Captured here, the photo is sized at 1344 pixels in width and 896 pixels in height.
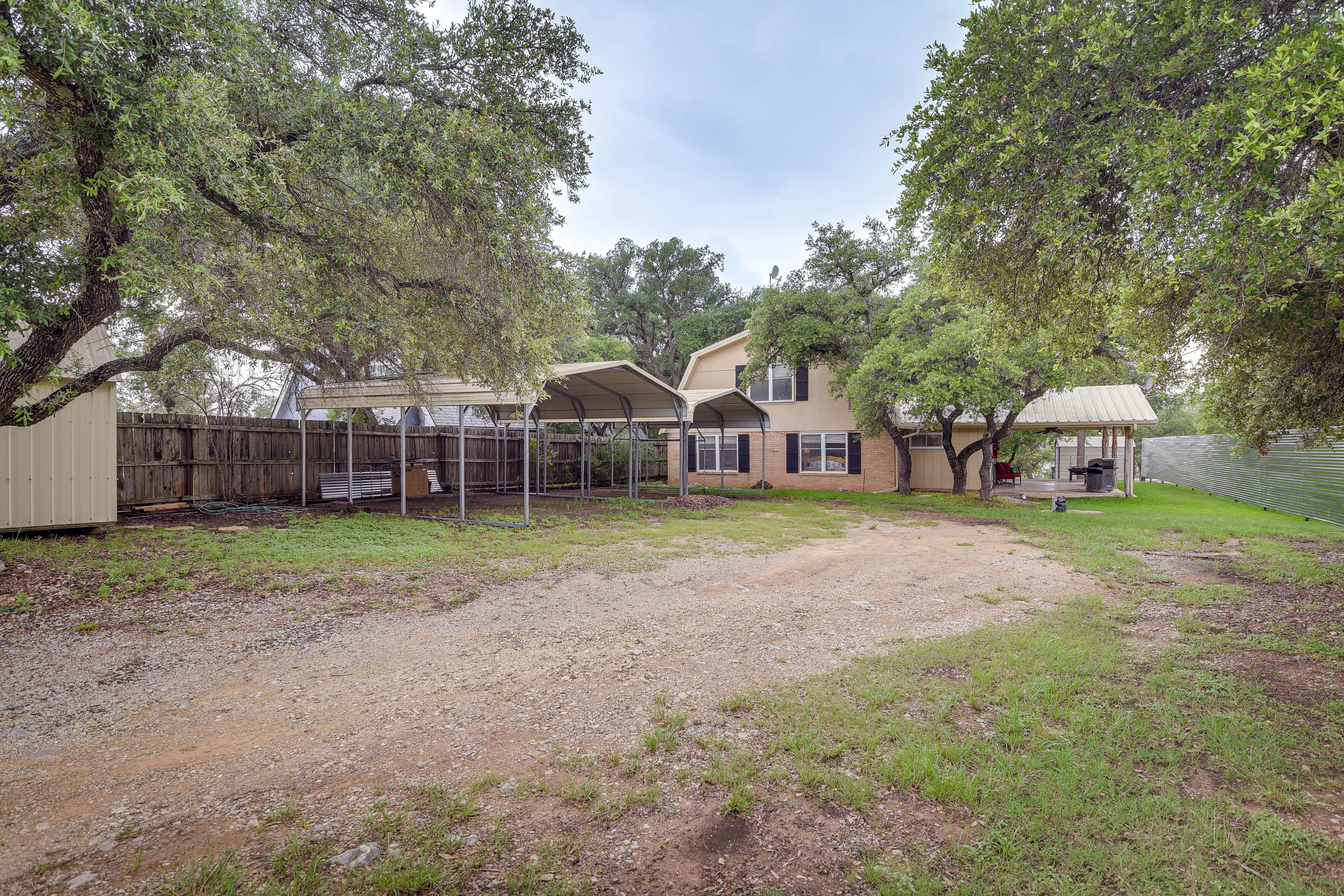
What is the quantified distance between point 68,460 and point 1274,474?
2268 centimetres

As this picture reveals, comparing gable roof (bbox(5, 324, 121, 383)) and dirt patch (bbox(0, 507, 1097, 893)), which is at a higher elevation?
gable roof (bbox(5, 324, 121, 383))

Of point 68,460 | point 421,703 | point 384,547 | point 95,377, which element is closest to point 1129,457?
point 384,547

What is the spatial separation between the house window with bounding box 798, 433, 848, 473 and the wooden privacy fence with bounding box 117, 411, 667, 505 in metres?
9.00

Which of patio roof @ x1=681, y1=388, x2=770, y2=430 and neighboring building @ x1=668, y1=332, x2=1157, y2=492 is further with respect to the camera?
neighboring building @ x1=668, y1=332, x2=1157, y2=492

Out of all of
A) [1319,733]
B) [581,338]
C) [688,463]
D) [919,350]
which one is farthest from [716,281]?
[1319,733]

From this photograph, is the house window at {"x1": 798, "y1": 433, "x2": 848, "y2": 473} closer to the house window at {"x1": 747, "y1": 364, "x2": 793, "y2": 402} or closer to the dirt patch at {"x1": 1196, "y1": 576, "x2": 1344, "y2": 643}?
the house window at {"x1": 747, "y1": 364, "x2": 793, "y2": 402}

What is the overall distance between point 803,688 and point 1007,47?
5.00 metres

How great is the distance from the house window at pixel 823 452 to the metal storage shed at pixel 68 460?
57.0 ft

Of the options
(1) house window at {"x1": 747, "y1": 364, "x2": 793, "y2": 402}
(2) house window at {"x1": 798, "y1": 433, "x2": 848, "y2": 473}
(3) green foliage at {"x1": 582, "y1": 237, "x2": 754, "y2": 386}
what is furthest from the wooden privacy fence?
(3) green foliage at {"x1": 582, "y1": 237, "x2": 754, "y2": 386}

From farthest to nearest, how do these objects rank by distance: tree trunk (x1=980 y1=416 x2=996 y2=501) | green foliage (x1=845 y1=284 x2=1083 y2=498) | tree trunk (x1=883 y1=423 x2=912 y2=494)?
tree trunk (x1=883 y1=423 x2=912 y2=494) < tree trunk (x1=980 y1=416 x2=996 y2=501) < green foliage (x1=845 y1=284 x2=1083 y2=498)

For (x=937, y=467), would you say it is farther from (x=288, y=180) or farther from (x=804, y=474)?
(x=288, y=180)

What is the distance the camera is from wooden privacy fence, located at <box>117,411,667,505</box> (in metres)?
11.1

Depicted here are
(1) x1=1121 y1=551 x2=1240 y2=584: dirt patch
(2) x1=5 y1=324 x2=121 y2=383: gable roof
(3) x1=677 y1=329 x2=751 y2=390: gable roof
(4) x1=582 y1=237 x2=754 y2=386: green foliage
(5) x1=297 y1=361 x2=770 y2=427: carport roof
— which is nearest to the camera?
(1) x1=1121 y1=551 x2=1240 y2=584: dirt patch

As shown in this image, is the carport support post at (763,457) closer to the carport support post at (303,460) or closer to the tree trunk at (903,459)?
the tree trunk at (903,459)
